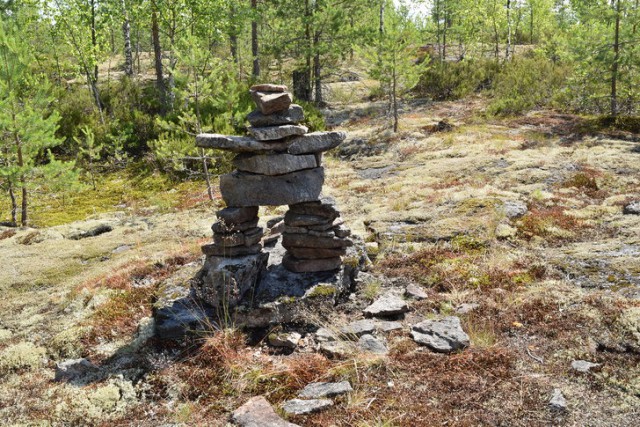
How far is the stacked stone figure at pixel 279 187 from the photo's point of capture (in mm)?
8523

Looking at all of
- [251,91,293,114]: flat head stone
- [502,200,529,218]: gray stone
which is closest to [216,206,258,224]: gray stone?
[251,91,293,114]: flat head stone

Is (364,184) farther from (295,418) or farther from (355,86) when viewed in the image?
(355,86)

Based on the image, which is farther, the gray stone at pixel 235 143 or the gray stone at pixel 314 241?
the gray stone at pixel 314 241

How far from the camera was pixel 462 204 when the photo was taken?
14.3 metres

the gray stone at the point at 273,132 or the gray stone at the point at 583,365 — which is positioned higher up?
the gray stone at the point at 273,132

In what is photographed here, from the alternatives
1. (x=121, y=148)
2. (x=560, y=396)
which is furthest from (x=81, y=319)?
(x=121, y=148)

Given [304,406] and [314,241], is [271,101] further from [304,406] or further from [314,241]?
[304,406]

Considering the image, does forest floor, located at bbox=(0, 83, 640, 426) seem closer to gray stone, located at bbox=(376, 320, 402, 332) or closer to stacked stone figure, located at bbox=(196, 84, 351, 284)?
gray stone, located at bbox=(376, 320, 402, 332)

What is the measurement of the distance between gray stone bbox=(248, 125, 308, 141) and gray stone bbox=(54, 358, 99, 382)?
4.85 meters

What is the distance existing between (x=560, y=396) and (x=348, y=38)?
104 ft

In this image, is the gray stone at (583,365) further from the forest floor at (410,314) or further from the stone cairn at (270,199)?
the stone cairn at (270,199)

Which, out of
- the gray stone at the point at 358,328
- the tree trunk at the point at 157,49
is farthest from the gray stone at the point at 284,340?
the tree trunk at the point at 157,49

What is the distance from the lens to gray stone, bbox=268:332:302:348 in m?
7.68

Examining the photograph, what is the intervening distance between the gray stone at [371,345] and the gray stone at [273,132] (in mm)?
3826
